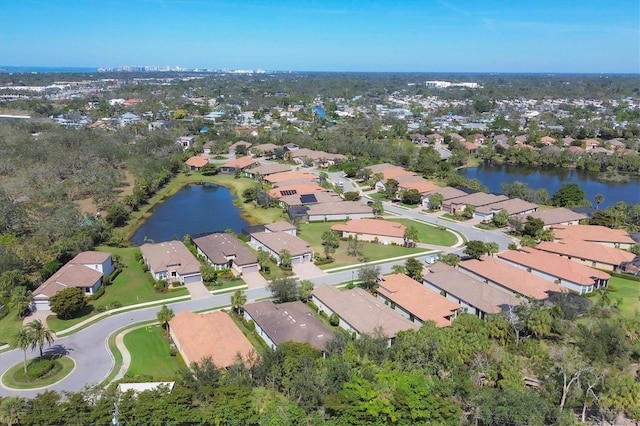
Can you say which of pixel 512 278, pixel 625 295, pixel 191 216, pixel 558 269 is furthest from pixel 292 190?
pixel 625 295

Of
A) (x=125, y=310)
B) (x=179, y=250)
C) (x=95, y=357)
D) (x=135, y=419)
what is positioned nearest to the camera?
(x=135, y=419)

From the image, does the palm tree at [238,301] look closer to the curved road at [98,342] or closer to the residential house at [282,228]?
the curved road at [98,342]

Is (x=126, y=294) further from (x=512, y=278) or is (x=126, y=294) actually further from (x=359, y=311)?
(x=512, y=278)

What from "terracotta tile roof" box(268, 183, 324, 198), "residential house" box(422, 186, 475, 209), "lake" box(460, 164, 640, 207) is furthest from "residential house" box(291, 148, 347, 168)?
"residential house" box(422, 186, 475, 209)

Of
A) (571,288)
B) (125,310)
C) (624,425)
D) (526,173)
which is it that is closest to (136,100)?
(526,173)

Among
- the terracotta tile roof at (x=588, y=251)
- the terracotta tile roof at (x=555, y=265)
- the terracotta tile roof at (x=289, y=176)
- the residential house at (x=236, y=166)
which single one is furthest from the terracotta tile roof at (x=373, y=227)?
the residential house at (x=236, y=166)

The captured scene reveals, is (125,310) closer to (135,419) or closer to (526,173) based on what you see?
(135,419)

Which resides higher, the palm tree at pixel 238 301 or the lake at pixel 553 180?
the palm tree at pixel 238 301
